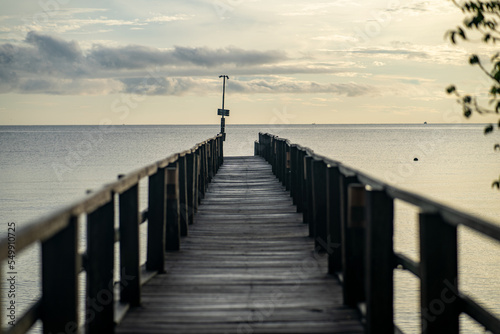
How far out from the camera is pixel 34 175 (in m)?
46.5

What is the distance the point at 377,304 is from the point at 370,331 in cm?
20

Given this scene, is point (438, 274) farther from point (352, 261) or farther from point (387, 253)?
point (352, 261)


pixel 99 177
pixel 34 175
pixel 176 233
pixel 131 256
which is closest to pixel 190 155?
pixel 176 233

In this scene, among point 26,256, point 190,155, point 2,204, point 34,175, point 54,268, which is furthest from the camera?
point 34,175

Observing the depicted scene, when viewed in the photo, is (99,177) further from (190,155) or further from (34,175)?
(190,155)

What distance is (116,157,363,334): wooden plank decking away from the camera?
399 cm

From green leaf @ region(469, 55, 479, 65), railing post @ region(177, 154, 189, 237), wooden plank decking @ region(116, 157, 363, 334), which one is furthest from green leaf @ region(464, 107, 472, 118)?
railing post @ region(177, 154, 189, 237)

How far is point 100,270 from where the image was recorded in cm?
344

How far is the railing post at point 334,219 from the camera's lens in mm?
5086

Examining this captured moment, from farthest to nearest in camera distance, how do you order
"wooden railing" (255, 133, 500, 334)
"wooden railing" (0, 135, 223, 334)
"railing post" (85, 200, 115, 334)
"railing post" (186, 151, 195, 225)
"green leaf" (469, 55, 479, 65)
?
"railing post" (186, 151, 195, 225)
"green leaf" (469, 55, 479, 65)
"railing post" (85, 200, 115, 334)
"wooden railing" (255, 133, 500, 334)
"wooden railing" (0, 135, 223, 334)

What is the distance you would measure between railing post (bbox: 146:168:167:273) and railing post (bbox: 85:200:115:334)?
1.65 m

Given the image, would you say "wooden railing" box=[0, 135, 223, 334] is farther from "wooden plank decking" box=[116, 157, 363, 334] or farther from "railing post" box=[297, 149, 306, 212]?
"railing post" box=[297, 149, 306, 212]

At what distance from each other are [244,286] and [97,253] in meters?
1.99

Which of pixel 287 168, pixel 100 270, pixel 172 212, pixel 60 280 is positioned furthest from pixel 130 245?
pixel 287 168
